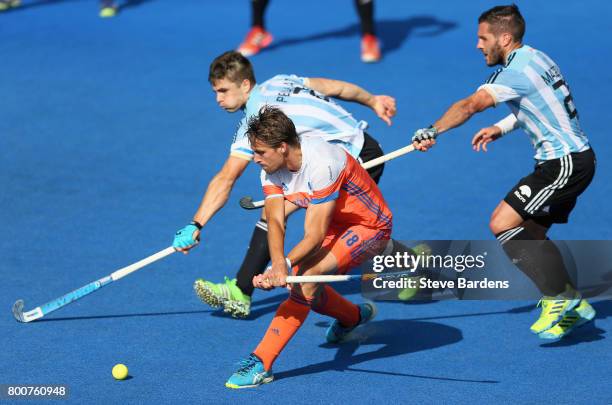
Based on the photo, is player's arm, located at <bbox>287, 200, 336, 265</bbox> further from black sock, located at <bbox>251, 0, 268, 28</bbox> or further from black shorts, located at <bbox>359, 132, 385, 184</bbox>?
black sock, located at <bbox>251, 0, 268, 28</bbox>

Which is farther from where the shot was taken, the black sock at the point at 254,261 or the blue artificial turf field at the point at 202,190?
the black sock at the point at 254,261

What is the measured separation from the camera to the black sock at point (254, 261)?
6438 millimetres

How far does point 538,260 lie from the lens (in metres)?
5.97

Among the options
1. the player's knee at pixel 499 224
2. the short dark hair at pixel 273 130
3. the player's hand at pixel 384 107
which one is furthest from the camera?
the player's hand at pixel 384 107

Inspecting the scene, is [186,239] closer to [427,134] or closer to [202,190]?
[427,134]

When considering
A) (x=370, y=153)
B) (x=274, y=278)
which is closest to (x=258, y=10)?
(x=370, y=153)

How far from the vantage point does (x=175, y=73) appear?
447 inches

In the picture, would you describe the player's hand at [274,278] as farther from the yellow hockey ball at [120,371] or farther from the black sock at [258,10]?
the black sock at [258,10]

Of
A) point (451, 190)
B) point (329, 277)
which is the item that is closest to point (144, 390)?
point (329, 277)

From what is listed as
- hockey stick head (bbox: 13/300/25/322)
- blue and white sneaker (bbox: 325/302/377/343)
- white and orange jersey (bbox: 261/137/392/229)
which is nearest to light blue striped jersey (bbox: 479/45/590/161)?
white and orange jersey (bbox: 261/137/392/229)

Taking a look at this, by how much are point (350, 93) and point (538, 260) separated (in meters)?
1.70

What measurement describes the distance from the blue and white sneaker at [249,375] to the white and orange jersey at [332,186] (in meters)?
0.91

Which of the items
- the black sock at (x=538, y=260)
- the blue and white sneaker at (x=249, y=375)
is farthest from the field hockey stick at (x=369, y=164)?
the blue and white sneaker at (x=249, y=375)

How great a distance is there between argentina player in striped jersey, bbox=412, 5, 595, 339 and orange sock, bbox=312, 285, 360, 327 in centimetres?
100
